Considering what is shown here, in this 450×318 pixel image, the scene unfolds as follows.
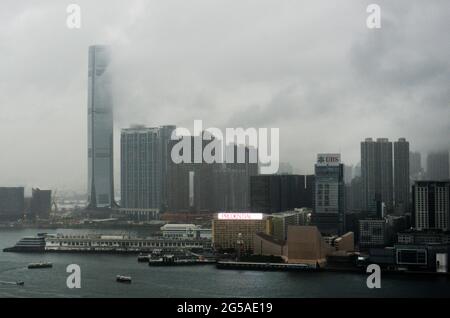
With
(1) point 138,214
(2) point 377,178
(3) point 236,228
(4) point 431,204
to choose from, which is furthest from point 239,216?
(1) point 138,214

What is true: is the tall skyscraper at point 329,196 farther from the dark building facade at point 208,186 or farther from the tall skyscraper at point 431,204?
the tall skyscraper at point 431,204

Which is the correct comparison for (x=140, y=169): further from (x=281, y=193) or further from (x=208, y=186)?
(x=281, y=193)

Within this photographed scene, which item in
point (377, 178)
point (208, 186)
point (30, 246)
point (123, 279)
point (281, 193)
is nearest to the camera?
point (123, 279)

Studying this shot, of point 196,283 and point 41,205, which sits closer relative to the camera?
point 196,283

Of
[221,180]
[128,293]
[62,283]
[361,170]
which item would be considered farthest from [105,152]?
[128,293]

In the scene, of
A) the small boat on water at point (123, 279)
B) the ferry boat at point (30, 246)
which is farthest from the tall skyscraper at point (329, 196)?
the small boat on water at point (123, 279)

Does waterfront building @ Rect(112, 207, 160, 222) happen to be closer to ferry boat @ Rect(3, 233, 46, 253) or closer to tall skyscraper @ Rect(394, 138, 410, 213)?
ferry boat @ Rect(3, 233, 46, 253)
